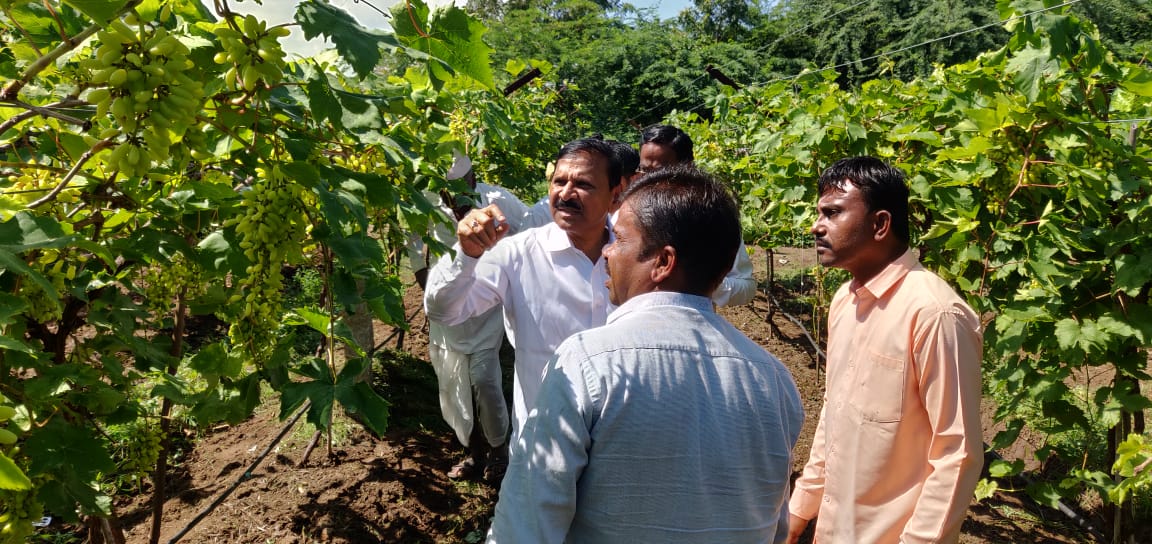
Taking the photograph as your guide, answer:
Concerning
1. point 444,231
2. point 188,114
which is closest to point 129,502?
point 444,231

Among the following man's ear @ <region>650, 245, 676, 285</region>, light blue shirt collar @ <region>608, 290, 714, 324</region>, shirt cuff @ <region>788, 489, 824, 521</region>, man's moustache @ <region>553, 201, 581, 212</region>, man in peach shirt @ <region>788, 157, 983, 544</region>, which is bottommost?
shirt cuff @ <region>788, 489, 824, 521</region>

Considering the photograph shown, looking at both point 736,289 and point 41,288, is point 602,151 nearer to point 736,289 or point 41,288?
point 736,289

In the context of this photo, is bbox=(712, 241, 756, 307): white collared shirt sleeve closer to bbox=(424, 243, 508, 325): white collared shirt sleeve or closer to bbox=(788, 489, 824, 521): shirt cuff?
bbox=(788, 489, 824, 521): shirt cuff

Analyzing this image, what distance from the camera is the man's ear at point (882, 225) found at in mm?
2264

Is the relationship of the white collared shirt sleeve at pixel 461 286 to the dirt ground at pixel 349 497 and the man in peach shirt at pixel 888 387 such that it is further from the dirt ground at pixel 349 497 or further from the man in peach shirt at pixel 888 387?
the dirt ground at pixel 349 497

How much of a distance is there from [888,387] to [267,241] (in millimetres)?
1780

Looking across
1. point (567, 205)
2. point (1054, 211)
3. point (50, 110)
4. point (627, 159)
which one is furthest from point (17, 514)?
point (1054, 211)

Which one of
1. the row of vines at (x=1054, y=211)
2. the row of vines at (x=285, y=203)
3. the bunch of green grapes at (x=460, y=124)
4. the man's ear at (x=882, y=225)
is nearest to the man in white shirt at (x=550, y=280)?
the row of vines at (x=285, y=203)

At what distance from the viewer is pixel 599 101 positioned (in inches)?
881

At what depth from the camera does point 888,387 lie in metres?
2.11

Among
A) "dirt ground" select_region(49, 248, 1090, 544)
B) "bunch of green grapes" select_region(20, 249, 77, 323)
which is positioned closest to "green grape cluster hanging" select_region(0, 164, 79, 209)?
"bunch of green grapes" select_region(20, 249, 77, 323)

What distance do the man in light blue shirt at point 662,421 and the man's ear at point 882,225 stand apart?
101cm

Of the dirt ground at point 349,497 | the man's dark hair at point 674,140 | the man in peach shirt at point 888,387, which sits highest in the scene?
the man's dark hair at point 674,140

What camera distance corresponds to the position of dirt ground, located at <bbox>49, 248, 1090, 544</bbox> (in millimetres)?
3734
